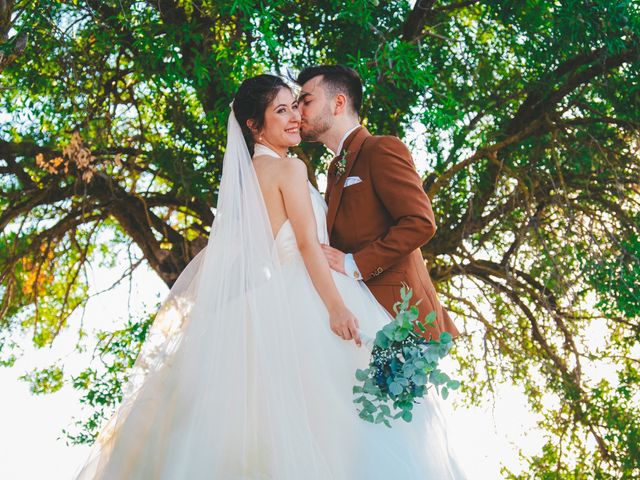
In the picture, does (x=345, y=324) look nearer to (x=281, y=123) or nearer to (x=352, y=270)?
(x=352, y=270)

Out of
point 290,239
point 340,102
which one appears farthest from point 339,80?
point 290,239

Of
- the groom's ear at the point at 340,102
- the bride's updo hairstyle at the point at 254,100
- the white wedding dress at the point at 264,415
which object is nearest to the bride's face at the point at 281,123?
the bride's updo hairstyle at the point at 254,100

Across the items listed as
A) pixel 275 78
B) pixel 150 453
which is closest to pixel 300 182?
pixel 275 78

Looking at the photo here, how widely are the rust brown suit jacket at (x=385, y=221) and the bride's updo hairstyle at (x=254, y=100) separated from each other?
46 cm

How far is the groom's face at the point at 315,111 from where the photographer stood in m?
3.97

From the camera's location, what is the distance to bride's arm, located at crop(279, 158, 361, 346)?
321 centimetres

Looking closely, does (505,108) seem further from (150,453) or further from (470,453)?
(150,453)

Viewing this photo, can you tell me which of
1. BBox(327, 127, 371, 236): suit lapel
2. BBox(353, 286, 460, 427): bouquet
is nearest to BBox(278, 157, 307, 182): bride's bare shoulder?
BBox(327, 127, 371, 236): suit lapel

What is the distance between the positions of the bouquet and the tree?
3316mm

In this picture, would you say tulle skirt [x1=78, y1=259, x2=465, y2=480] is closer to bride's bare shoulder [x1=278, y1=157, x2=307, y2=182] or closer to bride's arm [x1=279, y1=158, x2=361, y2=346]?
bride's arm [x1=279, y1=158, x2=361, y2=346]

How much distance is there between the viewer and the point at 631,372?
8.45 m

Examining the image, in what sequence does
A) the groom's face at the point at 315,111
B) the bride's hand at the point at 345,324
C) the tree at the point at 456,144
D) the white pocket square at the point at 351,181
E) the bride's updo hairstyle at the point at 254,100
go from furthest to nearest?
the tree at the point at 456,144, the groom's face at the point at 315,111, the bride's updo hairstyle at the point at 254,100, the white pocket square at the point at 351,181, the bride's hand at the point at 345,324

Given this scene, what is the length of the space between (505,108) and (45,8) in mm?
4504

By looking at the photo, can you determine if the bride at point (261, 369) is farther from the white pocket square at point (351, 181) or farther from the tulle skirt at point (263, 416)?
the white pocket square at point (351, 181)
